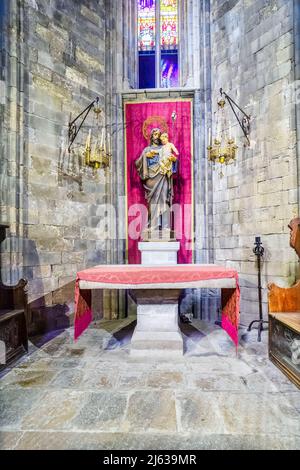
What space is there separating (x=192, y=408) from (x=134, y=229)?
4.48 m

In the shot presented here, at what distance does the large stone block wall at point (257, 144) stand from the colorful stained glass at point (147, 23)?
1.67 meters

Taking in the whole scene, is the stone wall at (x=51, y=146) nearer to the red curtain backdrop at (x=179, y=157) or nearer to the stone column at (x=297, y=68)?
the red curtain backdrop at (x=179, y=157)

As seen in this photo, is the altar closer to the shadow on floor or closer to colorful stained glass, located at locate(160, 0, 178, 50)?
the shadow on floor

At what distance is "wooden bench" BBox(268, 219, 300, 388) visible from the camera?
10.6ft

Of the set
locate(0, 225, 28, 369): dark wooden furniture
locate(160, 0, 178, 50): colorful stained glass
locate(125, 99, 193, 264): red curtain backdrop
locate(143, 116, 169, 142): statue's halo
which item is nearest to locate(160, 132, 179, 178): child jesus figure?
locate(125, 99, 193, 264): red curtain backdrop

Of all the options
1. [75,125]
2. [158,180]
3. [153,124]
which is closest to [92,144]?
[75,125]

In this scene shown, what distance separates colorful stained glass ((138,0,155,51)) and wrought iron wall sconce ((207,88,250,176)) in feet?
9.10

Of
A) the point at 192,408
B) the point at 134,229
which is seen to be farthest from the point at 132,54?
the point at 192,408

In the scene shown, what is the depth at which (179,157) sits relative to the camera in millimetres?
6750

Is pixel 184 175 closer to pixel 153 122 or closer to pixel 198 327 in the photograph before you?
pixel 153 122

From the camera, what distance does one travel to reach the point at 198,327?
221 inches

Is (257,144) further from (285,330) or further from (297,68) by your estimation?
(285,330)

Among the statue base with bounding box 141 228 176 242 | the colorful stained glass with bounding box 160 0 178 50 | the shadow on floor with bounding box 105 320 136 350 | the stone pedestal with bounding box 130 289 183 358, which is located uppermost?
the colorful stained glass with bounding box 160 0 178 50
